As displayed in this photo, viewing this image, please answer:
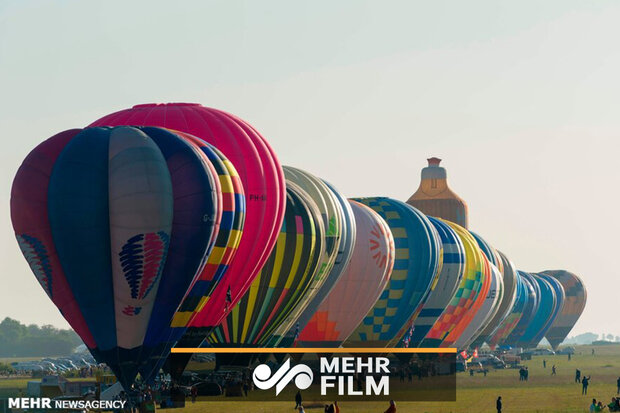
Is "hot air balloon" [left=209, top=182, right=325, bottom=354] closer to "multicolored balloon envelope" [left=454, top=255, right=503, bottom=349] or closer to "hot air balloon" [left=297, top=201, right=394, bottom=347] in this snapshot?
"hot air balloon" [left=297, top=201, right=394, bottom=347]

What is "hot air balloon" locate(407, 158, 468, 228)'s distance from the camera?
128375 millimetres

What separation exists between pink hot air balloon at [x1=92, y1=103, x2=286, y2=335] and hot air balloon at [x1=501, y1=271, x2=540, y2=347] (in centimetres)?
7443

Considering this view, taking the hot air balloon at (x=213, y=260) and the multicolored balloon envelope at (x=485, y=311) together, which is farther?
the multicolored balloon envelope at (x=485, y=311)

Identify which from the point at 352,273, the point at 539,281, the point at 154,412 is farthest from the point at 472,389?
the point at 539,281

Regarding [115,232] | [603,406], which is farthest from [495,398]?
[115,232]

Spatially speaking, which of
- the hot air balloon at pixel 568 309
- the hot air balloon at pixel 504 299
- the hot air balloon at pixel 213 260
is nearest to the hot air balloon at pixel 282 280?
the hot air balloon at pixel 213 260

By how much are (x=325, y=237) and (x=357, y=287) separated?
6664mm

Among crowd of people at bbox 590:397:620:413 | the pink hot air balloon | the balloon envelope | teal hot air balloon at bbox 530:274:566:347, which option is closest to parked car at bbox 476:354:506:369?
the balloon envelope

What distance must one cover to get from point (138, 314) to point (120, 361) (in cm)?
162

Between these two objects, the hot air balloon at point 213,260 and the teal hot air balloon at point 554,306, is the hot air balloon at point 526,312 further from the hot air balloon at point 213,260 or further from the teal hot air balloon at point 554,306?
the hot air balloon at point 213,260

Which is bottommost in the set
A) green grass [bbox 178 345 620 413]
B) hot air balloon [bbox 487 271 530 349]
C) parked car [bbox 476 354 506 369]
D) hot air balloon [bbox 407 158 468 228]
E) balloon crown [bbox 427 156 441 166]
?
green grass [bbox 178 345 620 413]

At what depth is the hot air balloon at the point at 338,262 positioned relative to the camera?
61.4 metres

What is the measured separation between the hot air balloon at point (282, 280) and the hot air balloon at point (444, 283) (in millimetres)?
19367

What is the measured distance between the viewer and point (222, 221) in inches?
1855
